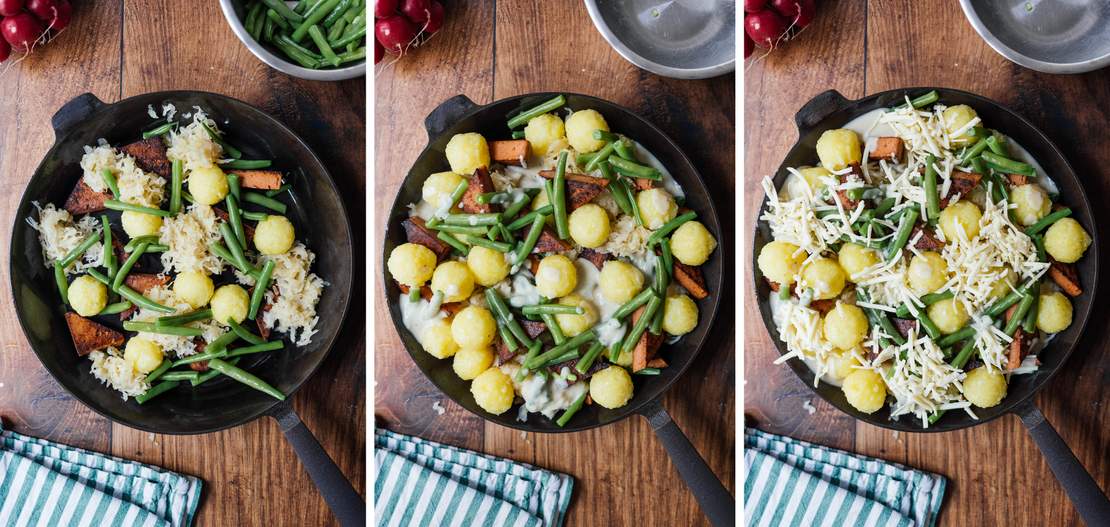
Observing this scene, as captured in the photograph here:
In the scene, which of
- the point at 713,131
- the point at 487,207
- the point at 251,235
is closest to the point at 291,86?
the point at 251,235

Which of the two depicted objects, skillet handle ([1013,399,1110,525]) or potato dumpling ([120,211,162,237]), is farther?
potato dumpling ([120,211,162,237])

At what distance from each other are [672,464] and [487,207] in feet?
1.24

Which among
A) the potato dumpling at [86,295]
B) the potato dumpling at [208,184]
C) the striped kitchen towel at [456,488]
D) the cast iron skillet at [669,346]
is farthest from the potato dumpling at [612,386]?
the potato dumpling at [86,295]

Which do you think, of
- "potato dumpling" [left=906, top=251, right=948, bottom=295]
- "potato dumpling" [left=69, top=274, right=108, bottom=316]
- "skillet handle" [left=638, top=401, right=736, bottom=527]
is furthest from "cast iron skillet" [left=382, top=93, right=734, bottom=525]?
"potato dumpling" [left=69, top=274, right=108, bottom=316]

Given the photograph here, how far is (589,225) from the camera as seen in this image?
0.92m

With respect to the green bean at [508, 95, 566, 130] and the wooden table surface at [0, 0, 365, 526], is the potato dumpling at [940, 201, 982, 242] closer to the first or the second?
the green bean at [508, 95, 566, 130]

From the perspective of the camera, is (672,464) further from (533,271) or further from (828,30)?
(828,30)

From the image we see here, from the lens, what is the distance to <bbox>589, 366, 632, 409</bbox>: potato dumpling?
94cm

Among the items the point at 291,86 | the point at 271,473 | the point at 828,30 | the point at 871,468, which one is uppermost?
the point at 291,86

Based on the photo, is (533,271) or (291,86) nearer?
(533,271)

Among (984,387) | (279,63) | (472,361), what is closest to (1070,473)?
(984,387)

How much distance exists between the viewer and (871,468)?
3.14 feet

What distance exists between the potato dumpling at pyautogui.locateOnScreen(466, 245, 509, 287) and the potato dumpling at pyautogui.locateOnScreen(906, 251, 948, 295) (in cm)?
47

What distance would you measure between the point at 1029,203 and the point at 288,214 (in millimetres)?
960
